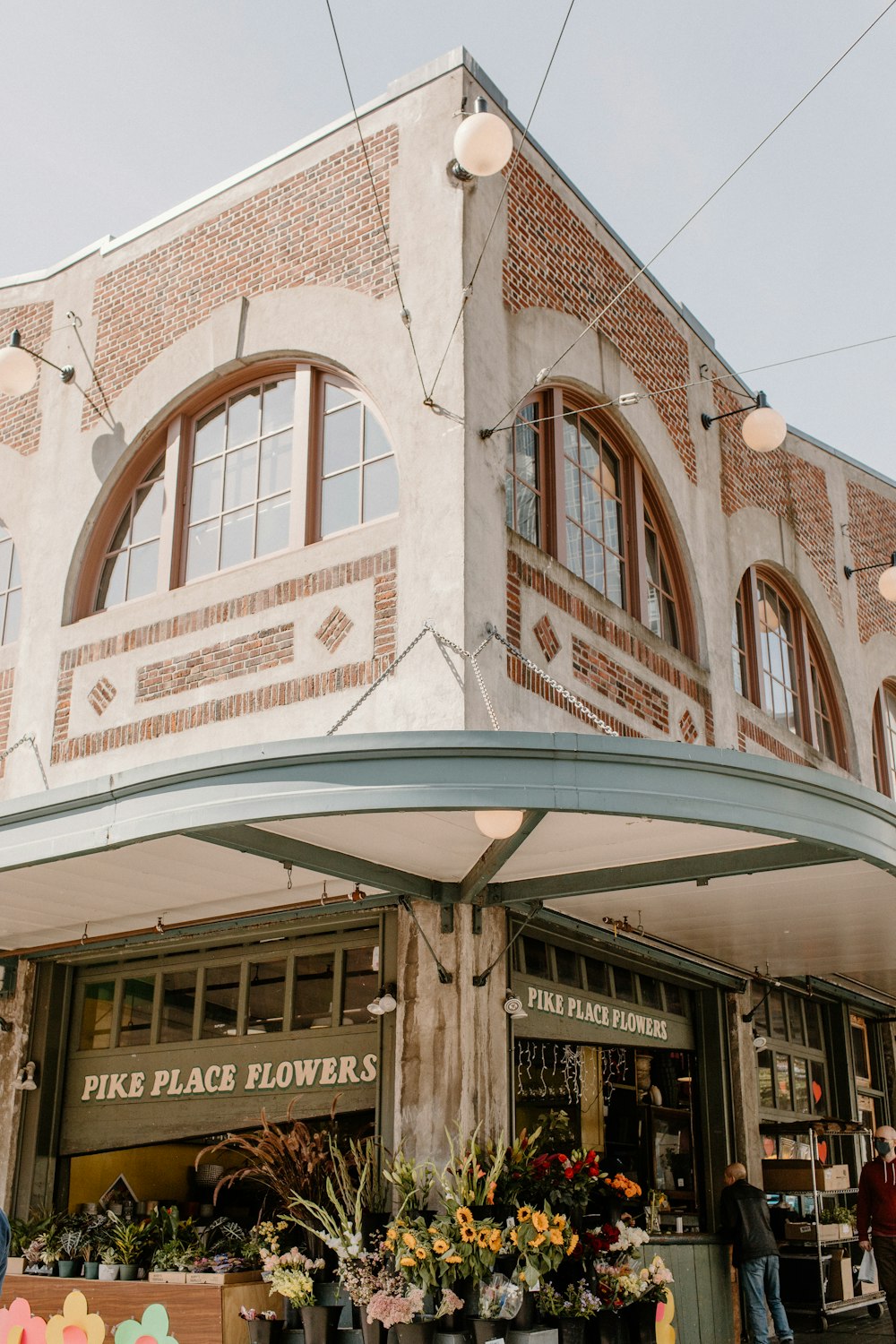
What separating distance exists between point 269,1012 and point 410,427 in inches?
171

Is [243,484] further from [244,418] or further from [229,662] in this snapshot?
[229,662]

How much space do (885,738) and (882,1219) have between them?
7820 mm

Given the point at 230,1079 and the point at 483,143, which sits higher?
the point at 483,143

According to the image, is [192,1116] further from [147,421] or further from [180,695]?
[147,421]

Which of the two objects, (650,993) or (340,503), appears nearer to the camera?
(340,503)

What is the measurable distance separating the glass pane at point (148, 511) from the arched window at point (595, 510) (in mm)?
3151

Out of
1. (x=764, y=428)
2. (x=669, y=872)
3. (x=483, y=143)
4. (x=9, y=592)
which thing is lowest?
(x=669, y=872)

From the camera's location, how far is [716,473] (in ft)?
43.2

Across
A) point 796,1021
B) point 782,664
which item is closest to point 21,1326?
point 796,1021

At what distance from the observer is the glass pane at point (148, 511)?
11023mm

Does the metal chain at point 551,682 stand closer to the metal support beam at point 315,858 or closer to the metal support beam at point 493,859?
the metal support beam at point 493,859

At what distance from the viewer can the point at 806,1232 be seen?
1222 cm

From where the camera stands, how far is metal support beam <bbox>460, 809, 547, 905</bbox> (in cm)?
→ 705

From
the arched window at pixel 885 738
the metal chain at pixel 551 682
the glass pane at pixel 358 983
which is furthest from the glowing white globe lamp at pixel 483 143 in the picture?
the arched window at pixel 885 738
